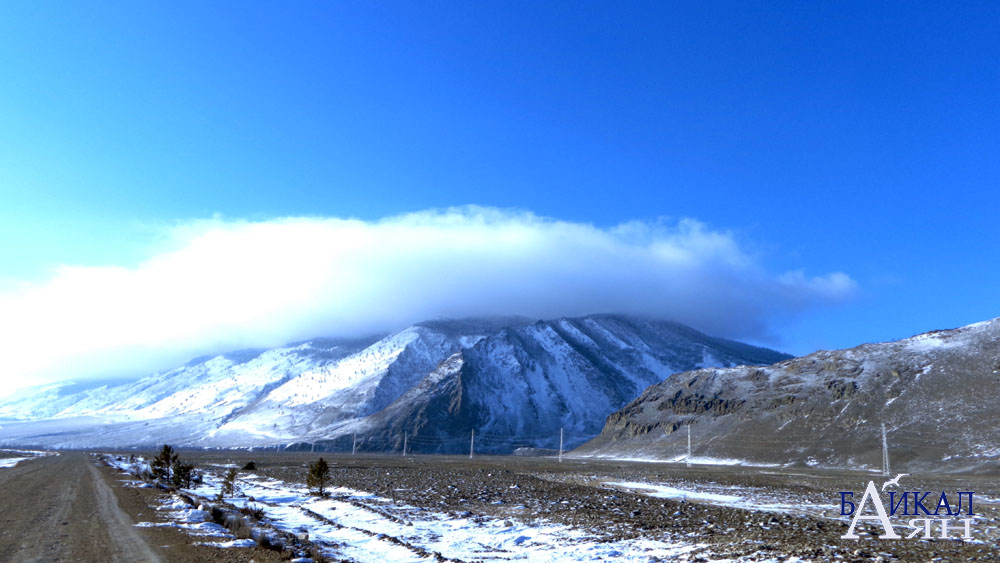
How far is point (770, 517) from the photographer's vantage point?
2502 centimetres

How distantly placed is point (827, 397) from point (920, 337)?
28.7 meters

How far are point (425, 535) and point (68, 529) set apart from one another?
12.9 m

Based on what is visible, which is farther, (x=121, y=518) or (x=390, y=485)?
(x=390, y=485)

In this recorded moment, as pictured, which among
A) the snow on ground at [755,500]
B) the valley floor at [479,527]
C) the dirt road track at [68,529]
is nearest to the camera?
the dirt road track at [68,529]

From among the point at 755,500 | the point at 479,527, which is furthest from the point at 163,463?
the point at 755,500

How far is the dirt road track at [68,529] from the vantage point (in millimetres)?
17828

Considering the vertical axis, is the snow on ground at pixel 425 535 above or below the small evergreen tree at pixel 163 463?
above

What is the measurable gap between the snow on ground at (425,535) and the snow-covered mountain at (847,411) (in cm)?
8446

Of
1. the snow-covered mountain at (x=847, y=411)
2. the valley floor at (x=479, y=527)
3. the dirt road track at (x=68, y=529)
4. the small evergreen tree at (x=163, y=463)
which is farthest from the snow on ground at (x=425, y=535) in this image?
the snow-covered mountain at (x=847, y=411)

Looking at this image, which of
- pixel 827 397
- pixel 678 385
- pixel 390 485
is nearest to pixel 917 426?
pixel 827 397

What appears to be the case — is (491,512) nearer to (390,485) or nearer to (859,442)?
(390,485)

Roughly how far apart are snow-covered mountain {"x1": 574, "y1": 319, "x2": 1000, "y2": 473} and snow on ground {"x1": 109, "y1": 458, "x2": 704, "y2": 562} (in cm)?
8446

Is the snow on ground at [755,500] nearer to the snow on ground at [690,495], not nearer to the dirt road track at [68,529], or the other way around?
the snow on ground at [690,495]

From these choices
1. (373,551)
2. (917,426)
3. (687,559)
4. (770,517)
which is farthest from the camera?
(917,426)
